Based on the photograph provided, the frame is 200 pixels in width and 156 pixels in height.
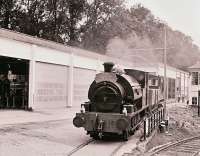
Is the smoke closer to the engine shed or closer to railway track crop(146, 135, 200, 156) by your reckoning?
the engine shed

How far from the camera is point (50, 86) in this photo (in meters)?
29.7

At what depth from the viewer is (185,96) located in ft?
230

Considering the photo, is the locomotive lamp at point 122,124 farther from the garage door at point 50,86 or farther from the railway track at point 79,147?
the garage door at point 50,86

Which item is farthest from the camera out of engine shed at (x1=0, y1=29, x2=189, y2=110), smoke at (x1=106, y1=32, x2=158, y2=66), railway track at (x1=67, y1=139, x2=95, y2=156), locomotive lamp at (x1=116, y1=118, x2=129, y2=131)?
smoke at (x1=106, y1=32, x2=158, y2=66)

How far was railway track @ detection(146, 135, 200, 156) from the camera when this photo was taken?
14968mm

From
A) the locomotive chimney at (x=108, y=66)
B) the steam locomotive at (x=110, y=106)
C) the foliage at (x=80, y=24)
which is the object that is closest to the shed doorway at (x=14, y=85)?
the locomotive chimney at (x=108, y=66)

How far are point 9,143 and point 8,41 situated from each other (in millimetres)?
11444

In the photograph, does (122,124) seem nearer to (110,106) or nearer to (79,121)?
(110,106)

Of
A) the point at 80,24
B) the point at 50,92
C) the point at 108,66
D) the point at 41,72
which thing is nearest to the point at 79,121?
the point at 108,66

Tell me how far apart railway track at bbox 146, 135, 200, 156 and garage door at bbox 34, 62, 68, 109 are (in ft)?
40.6

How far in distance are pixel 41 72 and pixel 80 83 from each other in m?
6.51

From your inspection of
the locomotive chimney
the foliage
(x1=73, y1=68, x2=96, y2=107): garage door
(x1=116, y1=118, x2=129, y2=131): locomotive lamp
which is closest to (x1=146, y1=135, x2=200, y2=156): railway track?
(x1=116, y1=118, x2=129, y2=131): locomotive lamp

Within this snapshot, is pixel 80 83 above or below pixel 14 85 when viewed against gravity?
above

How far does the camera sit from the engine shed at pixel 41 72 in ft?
85.8
